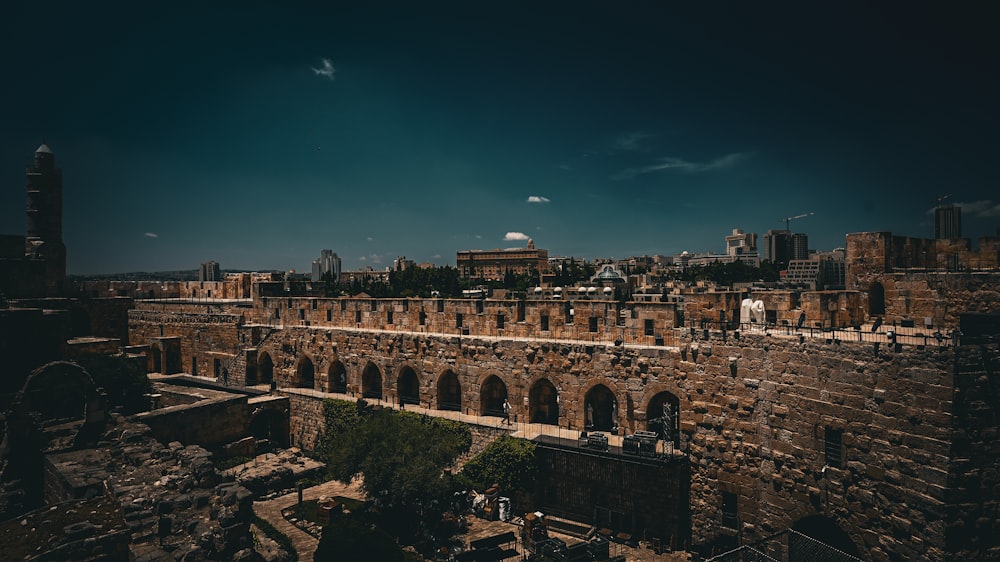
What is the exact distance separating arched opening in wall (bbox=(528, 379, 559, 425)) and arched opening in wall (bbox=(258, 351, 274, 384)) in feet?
51.1

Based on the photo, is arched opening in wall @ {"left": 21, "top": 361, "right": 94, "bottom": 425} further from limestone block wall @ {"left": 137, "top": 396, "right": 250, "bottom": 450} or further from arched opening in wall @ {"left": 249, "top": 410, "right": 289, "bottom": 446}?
arched opening in wall @ {"left": 249, "top": 410, "right": 289, "bottom": 446}

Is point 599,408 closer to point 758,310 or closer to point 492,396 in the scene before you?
→ point 492,396

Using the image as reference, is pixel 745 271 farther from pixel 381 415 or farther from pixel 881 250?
pixel 381 415

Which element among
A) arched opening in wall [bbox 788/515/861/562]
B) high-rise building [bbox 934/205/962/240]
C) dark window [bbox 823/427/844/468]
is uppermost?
high-rise building [bbox 934/205/962/240]

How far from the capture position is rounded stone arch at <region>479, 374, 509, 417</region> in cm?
2048

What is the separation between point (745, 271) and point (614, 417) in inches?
2477

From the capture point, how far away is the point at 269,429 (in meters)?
24.6

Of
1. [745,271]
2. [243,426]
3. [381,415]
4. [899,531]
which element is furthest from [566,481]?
[745,271]

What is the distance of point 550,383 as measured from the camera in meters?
19.4

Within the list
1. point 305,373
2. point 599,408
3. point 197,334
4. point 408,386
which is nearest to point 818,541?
point 599,408

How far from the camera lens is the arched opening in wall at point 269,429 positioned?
77.4ft

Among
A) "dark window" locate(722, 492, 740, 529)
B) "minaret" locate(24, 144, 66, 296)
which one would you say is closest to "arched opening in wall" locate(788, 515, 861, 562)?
"dark window" locate(722, 492, 740, 529)

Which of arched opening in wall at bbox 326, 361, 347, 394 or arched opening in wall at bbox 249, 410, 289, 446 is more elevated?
arched opening in wall at bbox 326, 361, 347, 394

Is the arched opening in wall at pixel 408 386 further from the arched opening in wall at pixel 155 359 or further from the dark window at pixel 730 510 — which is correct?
the arched opening in wall at pixel 155 359
